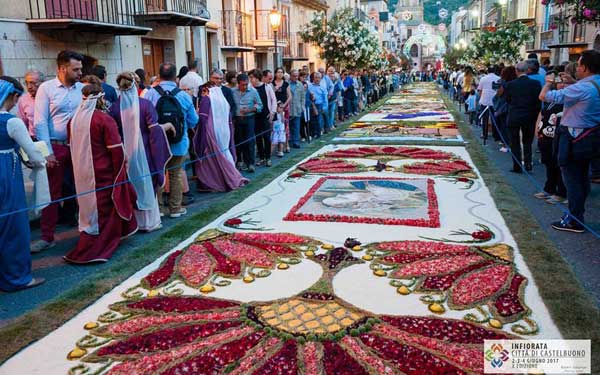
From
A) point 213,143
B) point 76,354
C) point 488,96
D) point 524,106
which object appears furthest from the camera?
point 488,96

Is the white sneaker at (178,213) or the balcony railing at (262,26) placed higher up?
the balcony railing at (262,26)

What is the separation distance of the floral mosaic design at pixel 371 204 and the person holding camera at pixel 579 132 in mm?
1453

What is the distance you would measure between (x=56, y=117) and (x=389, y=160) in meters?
6.38

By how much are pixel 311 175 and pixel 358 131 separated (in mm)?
6678

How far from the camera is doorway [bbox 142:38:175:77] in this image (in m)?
15.2

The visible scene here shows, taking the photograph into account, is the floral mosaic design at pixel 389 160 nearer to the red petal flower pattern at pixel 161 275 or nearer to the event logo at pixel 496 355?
the red petal flower pattern at pixel 161 275

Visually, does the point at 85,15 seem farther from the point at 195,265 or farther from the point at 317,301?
the point at 317,301

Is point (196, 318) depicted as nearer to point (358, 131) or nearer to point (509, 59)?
point (358, 131)

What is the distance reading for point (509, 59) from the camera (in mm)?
24812

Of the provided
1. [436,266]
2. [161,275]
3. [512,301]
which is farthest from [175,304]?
[512,301]

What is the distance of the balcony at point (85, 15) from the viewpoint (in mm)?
10375

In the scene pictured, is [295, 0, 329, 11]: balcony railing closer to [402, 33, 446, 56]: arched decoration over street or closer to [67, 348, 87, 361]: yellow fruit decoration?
[67, 348, 87, 361]: yellow fruit decoration

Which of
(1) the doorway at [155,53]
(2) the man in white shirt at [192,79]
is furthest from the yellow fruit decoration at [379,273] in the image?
(1) the doorway at [155,53]

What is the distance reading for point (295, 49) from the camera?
31766mm
